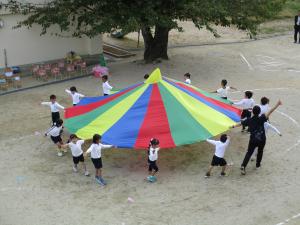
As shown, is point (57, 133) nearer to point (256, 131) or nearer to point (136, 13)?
point (256, 131)

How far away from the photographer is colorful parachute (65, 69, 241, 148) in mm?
10281

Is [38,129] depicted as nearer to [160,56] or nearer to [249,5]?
[160,56]

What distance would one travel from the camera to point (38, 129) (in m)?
12.7

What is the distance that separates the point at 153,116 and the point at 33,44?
350 inches

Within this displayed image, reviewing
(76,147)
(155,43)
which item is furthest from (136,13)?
(76,147)

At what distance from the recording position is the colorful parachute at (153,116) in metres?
10.3

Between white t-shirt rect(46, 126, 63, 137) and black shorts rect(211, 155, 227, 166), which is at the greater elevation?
white t-shirt rect(46, 126, 63, 137)

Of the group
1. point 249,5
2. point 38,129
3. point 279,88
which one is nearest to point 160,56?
point 249,5

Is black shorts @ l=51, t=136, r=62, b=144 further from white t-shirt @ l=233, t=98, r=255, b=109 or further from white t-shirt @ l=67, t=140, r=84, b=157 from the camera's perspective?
white t-shirt @ l=233, t=98, r=255, b=109

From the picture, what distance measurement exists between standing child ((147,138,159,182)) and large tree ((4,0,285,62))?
637cm

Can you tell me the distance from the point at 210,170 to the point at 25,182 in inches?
157

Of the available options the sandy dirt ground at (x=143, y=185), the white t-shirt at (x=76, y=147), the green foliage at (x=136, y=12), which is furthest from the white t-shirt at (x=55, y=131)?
the green foliage at (x=136, y=12)

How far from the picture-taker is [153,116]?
1059 cm

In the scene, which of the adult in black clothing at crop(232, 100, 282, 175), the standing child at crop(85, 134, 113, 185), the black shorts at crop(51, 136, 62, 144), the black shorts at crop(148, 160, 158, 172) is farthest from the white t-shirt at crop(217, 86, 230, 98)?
the black shorts at crop(51, 136, 62, 144)
